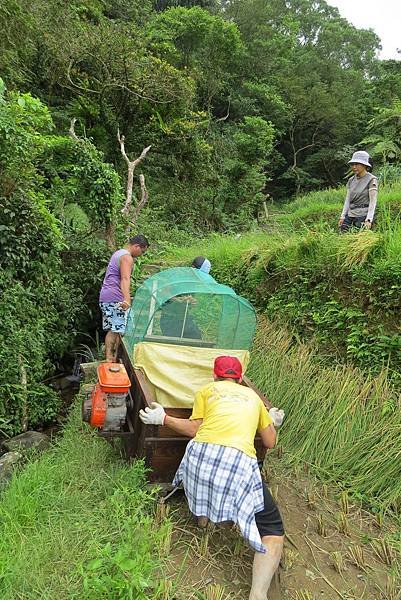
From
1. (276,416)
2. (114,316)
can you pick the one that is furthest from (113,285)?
(276,416)

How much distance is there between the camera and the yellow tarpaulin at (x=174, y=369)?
3398 millimetres

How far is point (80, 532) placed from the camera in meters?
2.66

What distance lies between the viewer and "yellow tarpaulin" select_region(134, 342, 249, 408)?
340cm

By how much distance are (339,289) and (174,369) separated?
205 cm

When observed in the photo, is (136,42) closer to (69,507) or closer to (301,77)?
(301,77)

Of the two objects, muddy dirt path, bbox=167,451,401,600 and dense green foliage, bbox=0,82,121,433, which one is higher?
dense green foliage, bbox=0,82,121,433

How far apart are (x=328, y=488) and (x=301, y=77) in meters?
22.1

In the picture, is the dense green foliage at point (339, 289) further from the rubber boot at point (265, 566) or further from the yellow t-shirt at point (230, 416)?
the rubber boot at point (265, 566)

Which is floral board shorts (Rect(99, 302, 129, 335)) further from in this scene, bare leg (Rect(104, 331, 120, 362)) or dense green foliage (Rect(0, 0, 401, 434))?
dense green foliage (Rect(0, 0, 401, 434))

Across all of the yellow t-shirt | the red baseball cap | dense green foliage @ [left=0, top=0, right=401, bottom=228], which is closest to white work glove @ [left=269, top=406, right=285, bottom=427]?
the yellow t-shirt

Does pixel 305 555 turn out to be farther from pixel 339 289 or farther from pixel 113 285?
pixel 113 285

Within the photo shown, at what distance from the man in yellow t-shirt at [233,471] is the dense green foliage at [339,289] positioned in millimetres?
1713

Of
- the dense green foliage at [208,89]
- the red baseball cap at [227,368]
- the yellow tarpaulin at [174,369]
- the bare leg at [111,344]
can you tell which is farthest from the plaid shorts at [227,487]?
the dense green foliage at [208,89]

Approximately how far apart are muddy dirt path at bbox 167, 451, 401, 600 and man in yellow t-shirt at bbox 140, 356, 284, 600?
197 mm
